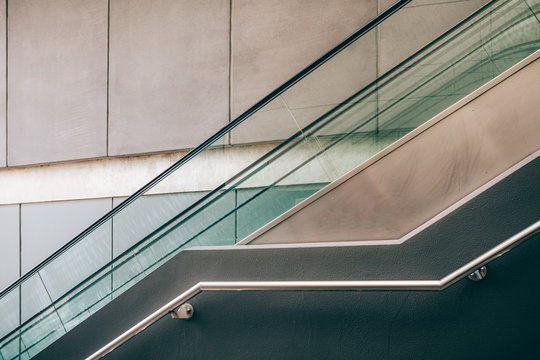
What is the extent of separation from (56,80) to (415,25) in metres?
4.84

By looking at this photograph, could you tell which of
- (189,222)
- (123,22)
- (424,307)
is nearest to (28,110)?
(123,22)

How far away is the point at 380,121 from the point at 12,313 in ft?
10.4

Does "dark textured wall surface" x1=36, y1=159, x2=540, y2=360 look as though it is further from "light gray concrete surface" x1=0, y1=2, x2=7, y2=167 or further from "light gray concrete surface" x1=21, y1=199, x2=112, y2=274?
"light gray concrete surface" x1=0, y1=2, x2=7, y2=167

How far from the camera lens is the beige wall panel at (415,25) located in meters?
2.54

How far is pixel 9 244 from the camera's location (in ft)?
20.9

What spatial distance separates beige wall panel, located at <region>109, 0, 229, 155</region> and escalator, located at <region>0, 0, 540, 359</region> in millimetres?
2095

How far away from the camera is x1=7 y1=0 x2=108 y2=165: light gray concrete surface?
19.6 feet

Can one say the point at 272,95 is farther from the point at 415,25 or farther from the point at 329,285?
the point at 329,285

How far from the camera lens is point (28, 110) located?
635 centimetres

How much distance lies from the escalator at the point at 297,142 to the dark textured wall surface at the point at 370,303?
0.76ft

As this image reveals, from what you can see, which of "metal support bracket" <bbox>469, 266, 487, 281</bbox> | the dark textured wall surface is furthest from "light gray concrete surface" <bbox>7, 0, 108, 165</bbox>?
"metal support bracket" <bbox>469, 266, 487, 281</bbox>

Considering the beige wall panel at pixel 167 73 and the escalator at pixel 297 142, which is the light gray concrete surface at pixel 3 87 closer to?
the beige wall panel at pixel 167 73

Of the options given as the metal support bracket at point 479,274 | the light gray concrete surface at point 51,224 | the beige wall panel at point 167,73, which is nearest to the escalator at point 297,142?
the metal support bracket at point 479,274

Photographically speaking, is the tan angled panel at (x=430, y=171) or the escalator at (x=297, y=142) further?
the escalator at (x=297, y=142)
